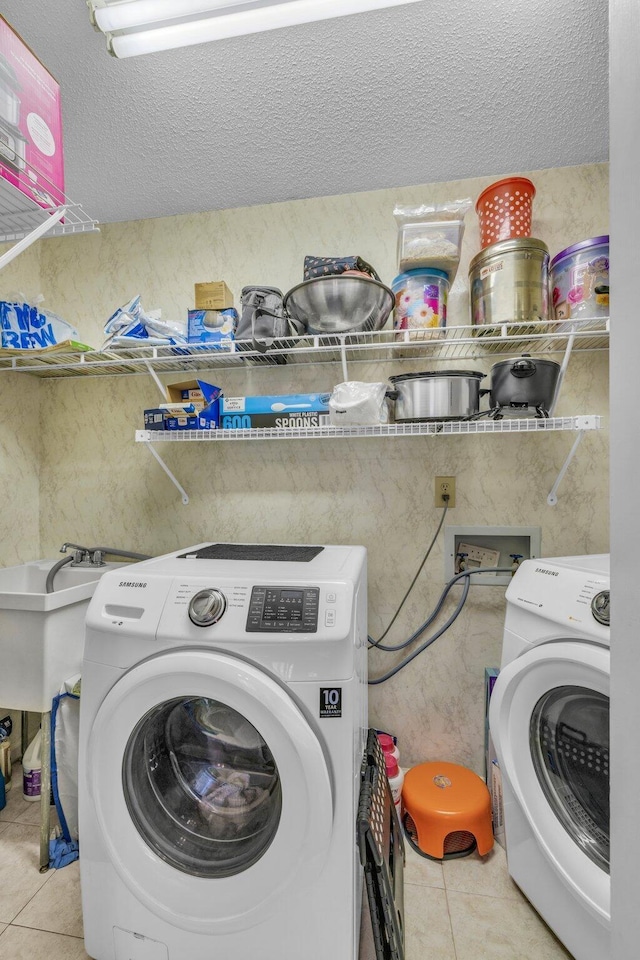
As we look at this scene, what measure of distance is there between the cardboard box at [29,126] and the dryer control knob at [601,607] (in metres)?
1.60

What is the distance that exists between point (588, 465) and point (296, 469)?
1.14m

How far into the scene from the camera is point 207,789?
1185 millimetres

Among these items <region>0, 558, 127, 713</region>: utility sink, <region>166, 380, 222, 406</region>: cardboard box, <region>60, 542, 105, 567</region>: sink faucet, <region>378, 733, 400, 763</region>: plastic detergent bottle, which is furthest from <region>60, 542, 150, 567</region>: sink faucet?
<region>378, 733, 400, 763</region>: plastic detergent bottle

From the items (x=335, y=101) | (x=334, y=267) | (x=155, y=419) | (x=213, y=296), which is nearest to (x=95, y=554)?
(x=155, y=419)

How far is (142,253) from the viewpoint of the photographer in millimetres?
2068

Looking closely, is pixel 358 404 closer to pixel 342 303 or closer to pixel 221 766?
A: pixel 342 303

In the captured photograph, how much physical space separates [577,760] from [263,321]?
162 cm

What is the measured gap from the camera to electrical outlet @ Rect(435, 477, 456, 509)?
1808 millimetres

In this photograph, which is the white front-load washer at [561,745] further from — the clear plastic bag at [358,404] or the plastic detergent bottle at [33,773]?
the plastic detergent bottle at [33,773]

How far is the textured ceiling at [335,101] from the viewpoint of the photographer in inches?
48.6

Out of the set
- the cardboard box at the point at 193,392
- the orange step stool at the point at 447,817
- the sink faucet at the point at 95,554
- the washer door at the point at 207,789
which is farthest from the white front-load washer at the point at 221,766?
the sink faucet at the point at 95,554

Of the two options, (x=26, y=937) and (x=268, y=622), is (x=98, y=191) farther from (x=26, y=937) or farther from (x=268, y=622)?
(x=26, y=937)

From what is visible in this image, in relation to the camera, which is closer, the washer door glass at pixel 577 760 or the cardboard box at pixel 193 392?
the washer door glass at pixel 577 760

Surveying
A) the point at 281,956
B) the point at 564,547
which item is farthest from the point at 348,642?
the point at 564,547
